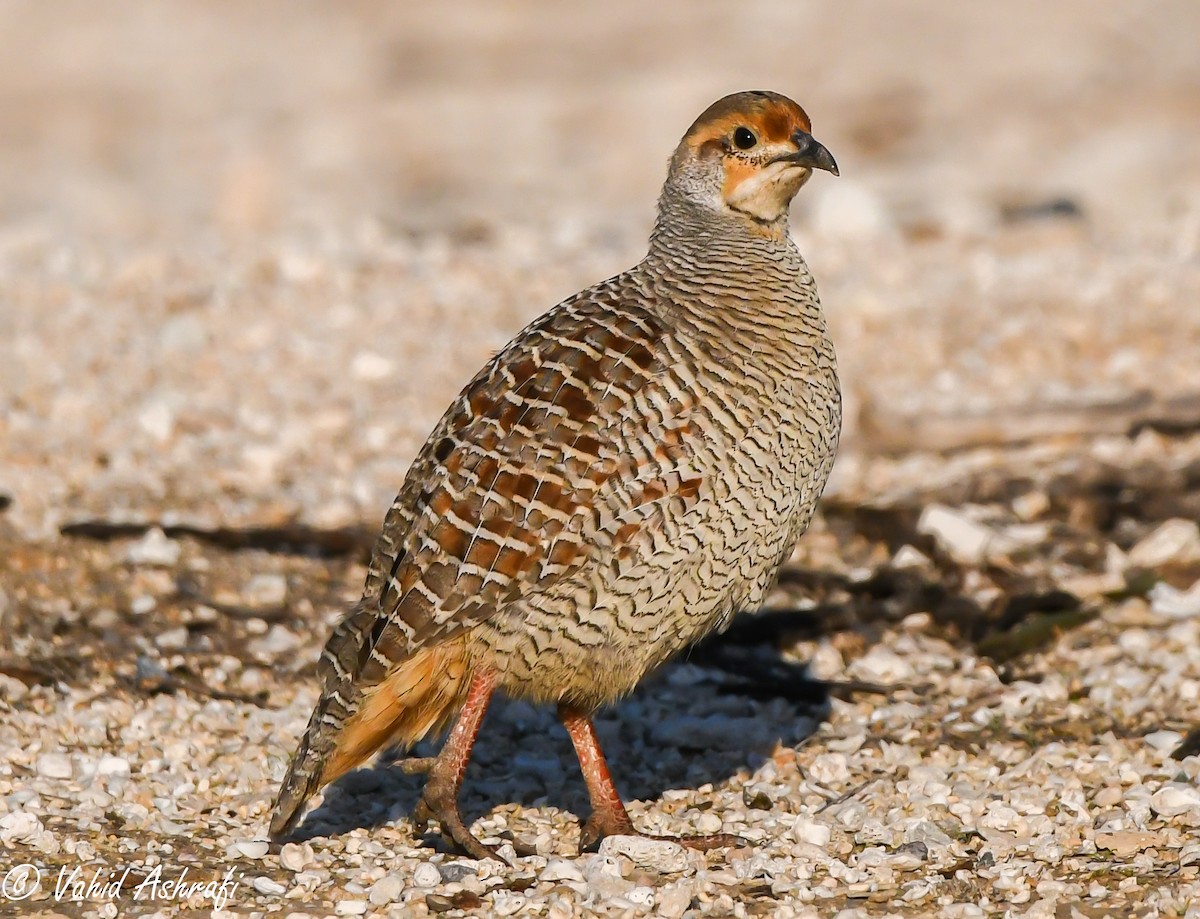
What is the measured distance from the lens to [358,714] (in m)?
5.35

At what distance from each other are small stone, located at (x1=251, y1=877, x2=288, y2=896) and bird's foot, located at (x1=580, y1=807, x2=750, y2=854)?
38.9 inches

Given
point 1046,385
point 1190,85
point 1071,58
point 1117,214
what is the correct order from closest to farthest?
point 1046,385 < point 1117,214 < point 1190,85 < point 1071,58

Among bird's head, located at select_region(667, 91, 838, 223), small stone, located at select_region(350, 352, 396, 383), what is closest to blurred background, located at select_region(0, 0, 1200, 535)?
small stone, located at select_region(350, 352, 396, 383)

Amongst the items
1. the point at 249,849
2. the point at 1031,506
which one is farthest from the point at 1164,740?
the point at 249,849

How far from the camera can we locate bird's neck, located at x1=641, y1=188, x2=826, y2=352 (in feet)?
18.4

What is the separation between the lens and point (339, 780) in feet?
20.1

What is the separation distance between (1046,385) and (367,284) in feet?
14.0

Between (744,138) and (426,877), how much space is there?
2714 millimetres

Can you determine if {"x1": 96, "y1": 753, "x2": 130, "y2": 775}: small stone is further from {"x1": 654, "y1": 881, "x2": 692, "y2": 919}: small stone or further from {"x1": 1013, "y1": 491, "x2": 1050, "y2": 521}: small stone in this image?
{"x1": 1013, "y1": 491, "x2": 1050, "y2": 521}: small stone

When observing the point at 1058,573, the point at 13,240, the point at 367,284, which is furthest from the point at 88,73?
the point at 1058,573

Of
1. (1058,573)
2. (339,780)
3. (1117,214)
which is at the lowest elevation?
(339,780)

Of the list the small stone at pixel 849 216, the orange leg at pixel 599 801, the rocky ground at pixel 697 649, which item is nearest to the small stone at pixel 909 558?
the rocky ground at pixel 697 649

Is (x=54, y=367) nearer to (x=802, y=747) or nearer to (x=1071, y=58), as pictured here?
(x=802, y=747)

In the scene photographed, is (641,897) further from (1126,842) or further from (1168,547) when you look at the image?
(1168,547)
